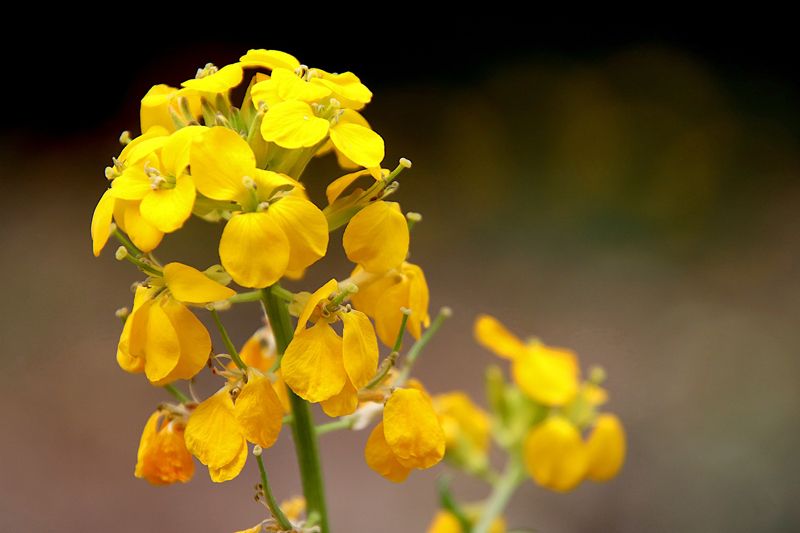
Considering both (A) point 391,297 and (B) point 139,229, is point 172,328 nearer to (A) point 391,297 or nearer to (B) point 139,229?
(B) point 139,229

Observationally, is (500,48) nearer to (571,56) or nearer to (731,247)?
(571,56)

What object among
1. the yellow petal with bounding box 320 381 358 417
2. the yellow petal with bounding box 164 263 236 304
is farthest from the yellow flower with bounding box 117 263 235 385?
the yellow petal with bounding box 320 381 358 417

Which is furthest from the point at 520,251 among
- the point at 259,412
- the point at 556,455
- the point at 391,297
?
the point at 259,412

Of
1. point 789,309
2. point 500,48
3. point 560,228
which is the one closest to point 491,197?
point 560,228

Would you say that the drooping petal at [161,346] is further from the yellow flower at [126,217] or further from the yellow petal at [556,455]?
the yellow petal at [556,455]

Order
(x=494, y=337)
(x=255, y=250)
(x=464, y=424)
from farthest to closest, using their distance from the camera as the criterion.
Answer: (x=464, y=424) < (x=494, y=337) < (x=255, y=250)

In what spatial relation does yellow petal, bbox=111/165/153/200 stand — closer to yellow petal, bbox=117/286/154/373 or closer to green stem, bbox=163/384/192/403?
yellow petal, bbox=117/286/154/373

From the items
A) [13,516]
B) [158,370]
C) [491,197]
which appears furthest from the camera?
[491,197]
